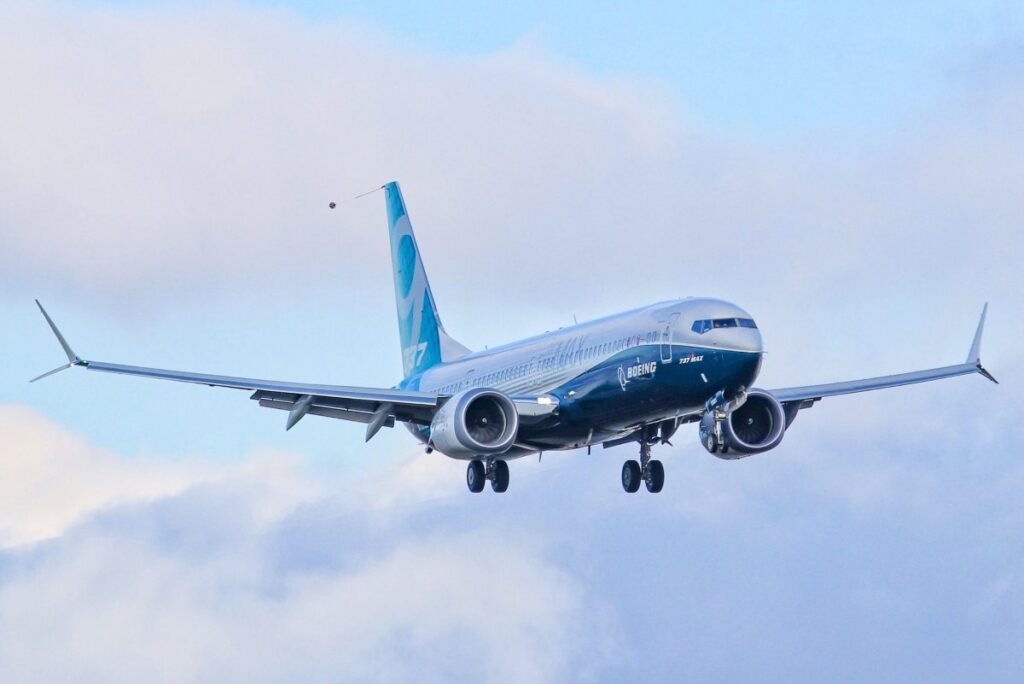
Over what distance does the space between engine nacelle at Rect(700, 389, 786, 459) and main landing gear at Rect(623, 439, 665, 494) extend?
3.89 metres

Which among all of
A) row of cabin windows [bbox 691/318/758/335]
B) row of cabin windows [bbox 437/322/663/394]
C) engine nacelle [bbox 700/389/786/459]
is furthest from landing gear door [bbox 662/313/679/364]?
engine nacelle [bbox 700/389/786/459]

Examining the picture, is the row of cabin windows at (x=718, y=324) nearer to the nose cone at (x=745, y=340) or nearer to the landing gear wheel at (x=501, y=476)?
the nose cone at (x=745, y=340)

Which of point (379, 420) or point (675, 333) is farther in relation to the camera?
point (379, 420)

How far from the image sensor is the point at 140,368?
64312mm

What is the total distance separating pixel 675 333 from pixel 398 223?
30890 millimetres

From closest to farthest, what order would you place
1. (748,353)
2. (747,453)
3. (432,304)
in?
(748,353)
(747,453)
(432,304)

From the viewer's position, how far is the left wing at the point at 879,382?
216 ft

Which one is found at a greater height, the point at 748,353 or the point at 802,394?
the point at 748,353

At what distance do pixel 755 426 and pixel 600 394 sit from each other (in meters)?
5.82

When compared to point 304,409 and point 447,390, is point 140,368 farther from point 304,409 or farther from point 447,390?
point 447,390

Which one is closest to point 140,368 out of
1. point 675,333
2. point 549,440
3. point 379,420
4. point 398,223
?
point 379,420

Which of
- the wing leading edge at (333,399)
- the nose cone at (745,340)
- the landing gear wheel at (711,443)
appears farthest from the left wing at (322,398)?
the nose cone at (745,340)

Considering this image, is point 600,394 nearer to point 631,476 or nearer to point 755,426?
point 755,426

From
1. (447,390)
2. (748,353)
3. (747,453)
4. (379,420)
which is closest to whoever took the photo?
(748,353)
